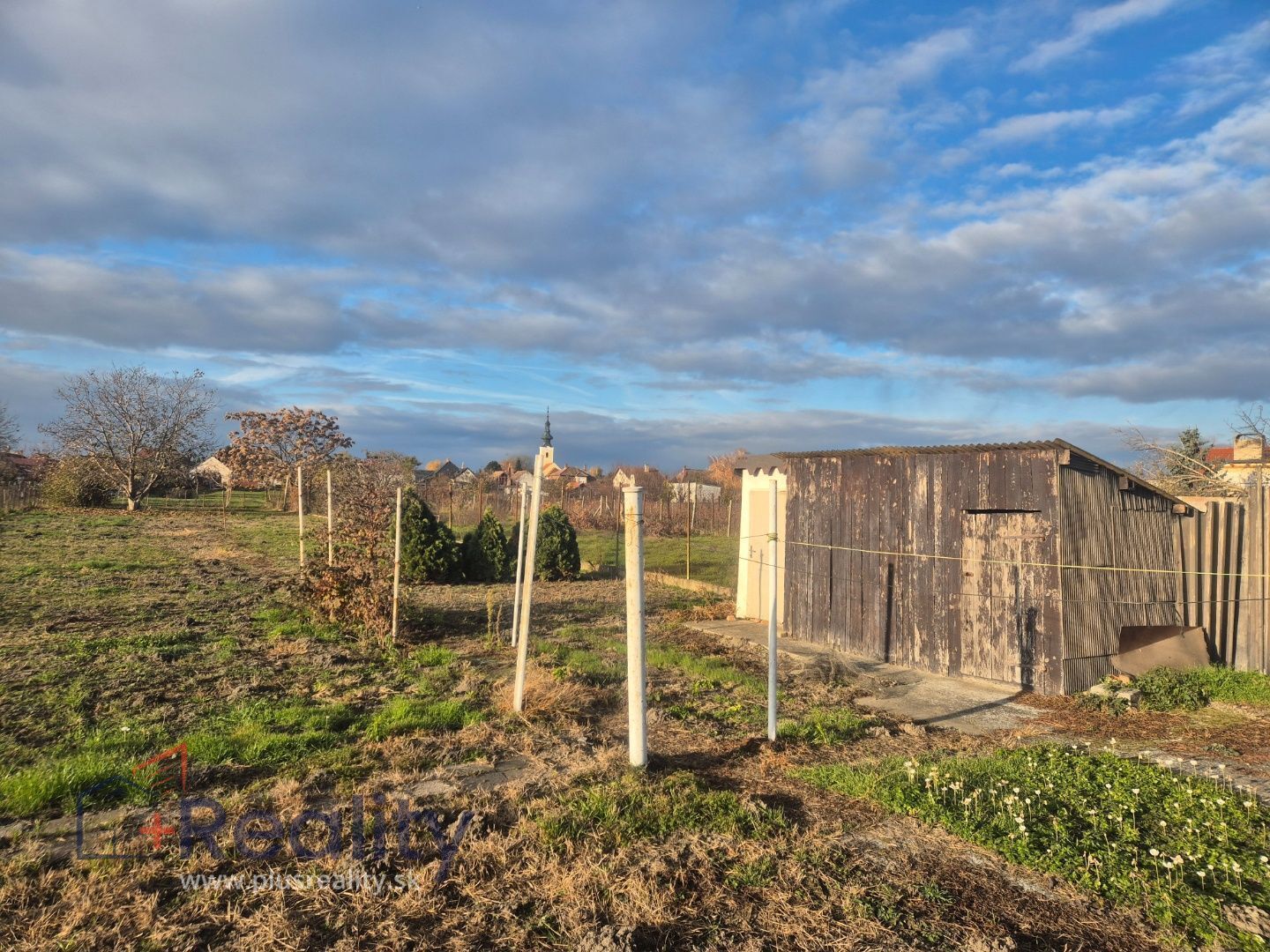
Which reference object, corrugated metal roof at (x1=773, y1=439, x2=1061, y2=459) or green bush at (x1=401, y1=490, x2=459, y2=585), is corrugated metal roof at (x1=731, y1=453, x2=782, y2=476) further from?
green bush at (x1=401, y1=490, x2=459, y2=585)

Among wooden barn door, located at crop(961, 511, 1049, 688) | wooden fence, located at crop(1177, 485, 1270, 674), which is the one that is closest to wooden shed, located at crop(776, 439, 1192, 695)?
wooden barn door, located at crop(961, 511, 1049, 688)

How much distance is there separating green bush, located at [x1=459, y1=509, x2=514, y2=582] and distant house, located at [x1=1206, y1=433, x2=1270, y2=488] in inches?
445

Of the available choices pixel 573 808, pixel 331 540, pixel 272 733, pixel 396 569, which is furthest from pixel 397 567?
pixel 573 808

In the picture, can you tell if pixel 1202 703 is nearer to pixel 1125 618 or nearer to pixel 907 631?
pixel 1125 618

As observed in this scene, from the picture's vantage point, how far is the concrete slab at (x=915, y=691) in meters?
6.59

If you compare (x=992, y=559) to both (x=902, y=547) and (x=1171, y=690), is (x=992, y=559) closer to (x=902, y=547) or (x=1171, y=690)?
(x=902, y=547)

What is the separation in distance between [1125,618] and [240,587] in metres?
12.1

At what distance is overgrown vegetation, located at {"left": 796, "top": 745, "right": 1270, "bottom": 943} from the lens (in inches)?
126

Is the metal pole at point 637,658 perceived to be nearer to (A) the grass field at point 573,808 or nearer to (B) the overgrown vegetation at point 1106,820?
(A) the grass field at point 573,808

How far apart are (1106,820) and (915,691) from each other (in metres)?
3.86

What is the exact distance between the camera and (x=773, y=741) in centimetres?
549

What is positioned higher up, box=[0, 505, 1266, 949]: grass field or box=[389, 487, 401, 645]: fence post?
box=[389, 487, 401, 645]: fence post

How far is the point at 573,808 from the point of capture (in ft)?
13.0

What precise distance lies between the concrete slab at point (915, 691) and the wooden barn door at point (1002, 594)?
0.26 m
